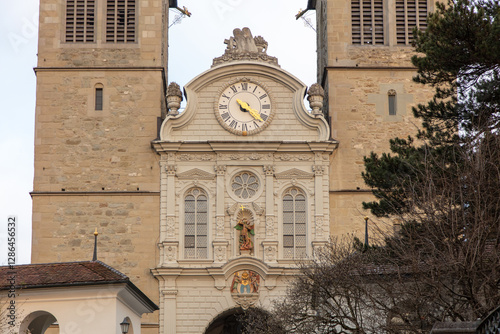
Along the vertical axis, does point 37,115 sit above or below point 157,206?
above

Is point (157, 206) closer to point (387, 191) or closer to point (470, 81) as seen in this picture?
point (387, 191)

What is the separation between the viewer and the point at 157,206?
36438 millimetres

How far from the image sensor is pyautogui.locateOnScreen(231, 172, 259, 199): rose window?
120ft

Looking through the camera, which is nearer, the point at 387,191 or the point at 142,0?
the point at 387,191

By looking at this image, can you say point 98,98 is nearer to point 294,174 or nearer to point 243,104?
point 243,104

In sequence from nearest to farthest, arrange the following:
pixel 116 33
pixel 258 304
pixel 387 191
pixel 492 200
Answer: pixel 492 200 → pixel 387 191 → pixel 258 304 → pixel 116 33

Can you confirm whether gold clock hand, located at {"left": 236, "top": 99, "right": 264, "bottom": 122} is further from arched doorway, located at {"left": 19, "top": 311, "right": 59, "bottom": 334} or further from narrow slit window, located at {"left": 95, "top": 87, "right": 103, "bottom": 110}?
arched doorway, located at {"left": 19, "top": 311, "right": 59, "bottom": 334}

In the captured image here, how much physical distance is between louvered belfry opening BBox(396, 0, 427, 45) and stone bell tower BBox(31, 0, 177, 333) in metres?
8.05

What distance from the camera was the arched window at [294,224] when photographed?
3606cm

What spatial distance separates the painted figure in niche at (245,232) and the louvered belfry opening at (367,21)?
7.43 meters

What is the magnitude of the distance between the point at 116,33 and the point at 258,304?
34.3ft

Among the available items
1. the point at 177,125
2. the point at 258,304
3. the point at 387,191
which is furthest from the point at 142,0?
the point at 387,191

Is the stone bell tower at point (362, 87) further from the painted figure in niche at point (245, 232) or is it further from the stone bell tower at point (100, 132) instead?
the stone bell tower at point (100, 132)

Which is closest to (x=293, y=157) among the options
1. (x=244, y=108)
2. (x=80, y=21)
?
(x=244, y=108)
